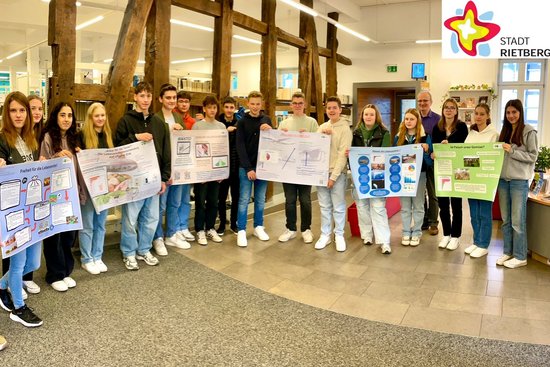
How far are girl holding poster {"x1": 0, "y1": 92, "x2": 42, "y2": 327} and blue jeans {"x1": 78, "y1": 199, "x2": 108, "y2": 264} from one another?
0.69 meters

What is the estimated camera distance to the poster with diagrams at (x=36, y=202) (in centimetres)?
281

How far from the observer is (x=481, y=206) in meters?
4.47

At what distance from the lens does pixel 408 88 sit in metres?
11.5

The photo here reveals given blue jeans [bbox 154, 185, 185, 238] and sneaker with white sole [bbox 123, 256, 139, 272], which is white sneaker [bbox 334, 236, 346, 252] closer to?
blue jeans [bbox 154, 185, 185, 238]

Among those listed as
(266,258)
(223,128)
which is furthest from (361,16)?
(266,258)

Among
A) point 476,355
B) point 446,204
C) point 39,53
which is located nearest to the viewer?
point 476,355

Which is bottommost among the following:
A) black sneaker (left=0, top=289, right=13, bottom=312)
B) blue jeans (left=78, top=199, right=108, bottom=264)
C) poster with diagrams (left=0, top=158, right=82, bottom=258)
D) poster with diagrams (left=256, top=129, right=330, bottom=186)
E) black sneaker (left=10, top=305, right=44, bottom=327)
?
black sneaker (left=10, top=305, right=44, bottom=327)

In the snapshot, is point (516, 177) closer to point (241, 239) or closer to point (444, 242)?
point (444, 242)

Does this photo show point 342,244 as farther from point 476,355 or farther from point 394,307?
point 476,355

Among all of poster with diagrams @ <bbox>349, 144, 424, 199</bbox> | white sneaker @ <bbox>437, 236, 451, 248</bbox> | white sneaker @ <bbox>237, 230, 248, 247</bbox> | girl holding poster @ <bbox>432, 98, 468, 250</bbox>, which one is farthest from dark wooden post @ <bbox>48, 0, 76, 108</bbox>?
white sneaker @ <bbox>437, 236, 451, 248</bbox>

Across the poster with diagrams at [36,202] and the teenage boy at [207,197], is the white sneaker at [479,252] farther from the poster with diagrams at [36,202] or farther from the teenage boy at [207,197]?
the poster with diagrams at [36,202]

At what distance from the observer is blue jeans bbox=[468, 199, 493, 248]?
445 centimetres

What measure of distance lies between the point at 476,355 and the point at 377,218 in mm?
2193

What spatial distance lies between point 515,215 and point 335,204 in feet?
5.41
